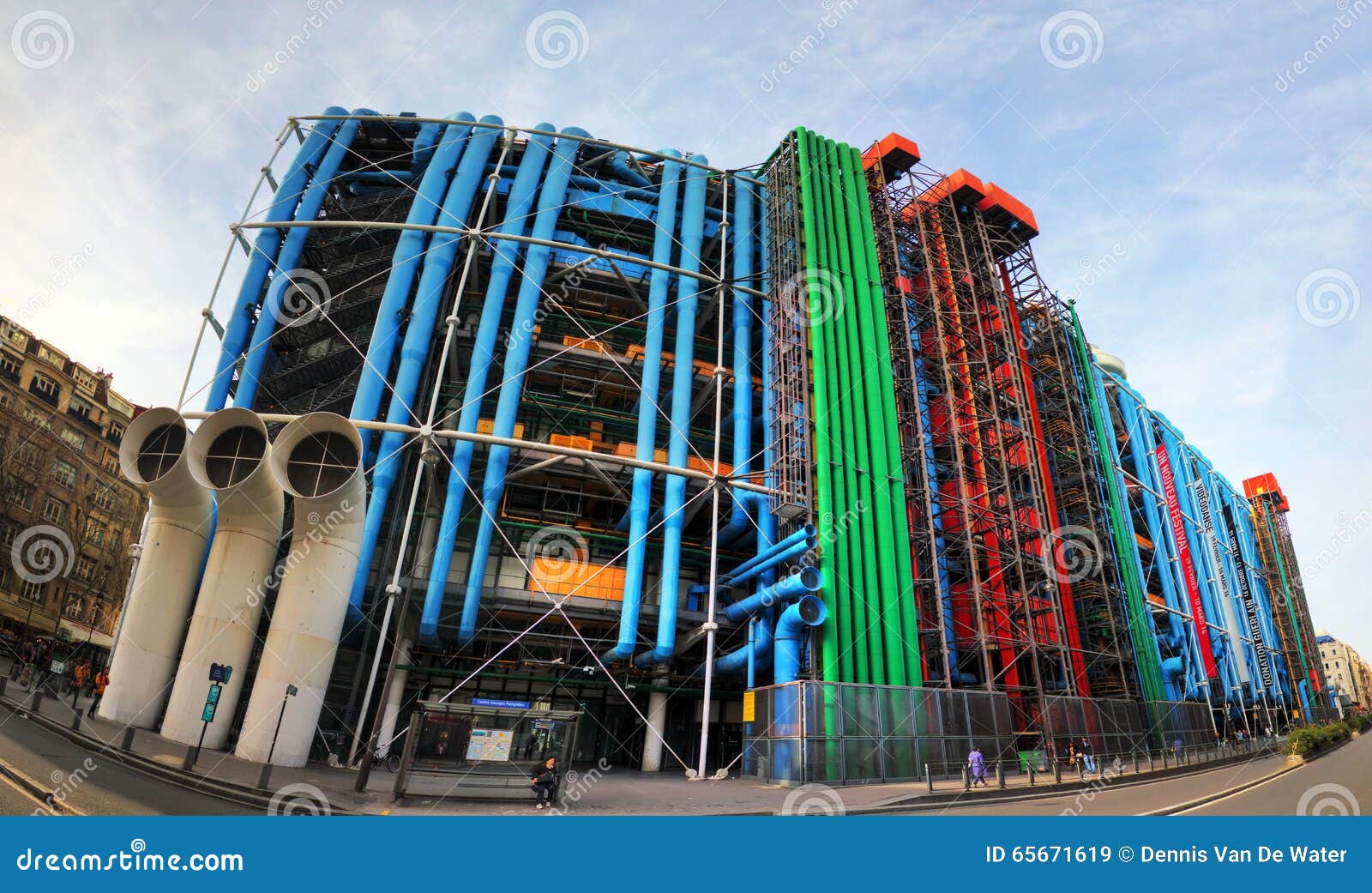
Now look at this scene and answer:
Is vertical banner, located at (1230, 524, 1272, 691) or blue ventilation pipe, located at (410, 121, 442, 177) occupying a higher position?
blue ventilation pipe, located at (410, 121, 442, 177)

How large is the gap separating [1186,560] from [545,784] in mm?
44995

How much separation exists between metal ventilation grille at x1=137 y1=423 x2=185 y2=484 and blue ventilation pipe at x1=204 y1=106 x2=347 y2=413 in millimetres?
4378

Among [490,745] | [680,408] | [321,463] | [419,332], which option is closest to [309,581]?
[321,463]

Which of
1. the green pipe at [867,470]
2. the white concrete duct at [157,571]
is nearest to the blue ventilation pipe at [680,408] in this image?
the green pipe at [867,470]

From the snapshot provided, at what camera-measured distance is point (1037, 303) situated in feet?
136

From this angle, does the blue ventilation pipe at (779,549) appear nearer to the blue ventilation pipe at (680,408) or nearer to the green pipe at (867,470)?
the blue ventilation pipe at (680,408)

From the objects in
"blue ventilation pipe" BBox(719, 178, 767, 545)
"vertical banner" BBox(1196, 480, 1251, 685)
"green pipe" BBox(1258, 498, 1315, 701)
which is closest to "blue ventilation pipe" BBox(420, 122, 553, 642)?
"blue ventilation pipe" BBox(719, 178, 767, 545)

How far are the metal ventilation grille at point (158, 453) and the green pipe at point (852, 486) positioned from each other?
Answer: 59.3ft

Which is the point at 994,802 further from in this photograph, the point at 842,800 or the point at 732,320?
the point at 732,320

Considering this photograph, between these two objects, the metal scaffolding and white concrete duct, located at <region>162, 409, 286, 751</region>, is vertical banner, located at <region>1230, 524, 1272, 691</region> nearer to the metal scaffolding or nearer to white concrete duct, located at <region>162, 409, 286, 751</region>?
the metal scaffolding

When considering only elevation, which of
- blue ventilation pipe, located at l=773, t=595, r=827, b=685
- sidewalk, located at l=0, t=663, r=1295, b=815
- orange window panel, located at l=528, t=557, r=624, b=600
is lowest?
sidewalk, located at l=0, t=663, r=1295, b=815

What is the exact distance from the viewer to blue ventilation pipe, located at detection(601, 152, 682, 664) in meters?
21.7

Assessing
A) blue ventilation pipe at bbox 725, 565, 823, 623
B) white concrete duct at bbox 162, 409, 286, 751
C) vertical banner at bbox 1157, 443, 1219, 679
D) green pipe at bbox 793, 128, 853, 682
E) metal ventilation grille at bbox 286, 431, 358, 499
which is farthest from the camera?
vertical banner at bbox 1157, 443, 1219, 679

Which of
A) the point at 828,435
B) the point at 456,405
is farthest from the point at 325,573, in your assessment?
the point at 828,435
